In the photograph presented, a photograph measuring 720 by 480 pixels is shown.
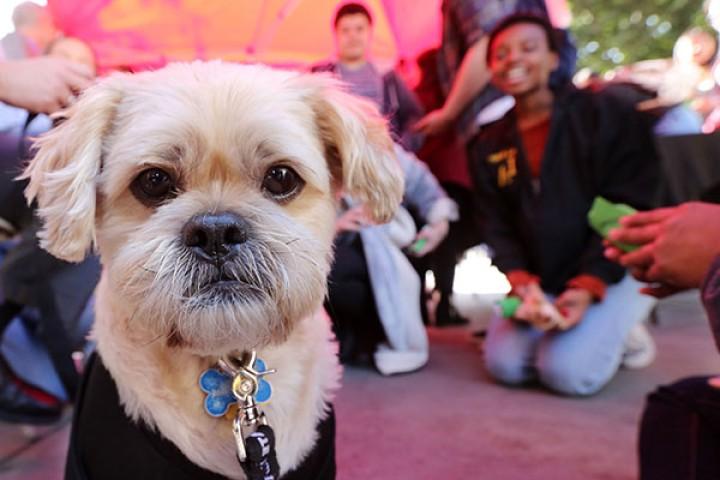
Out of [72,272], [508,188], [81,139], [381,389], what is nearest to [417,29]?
[508,188]

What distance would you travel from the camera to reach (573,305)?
2.25m

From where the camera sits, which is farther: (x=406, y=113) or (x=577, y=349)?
(x=406, y=113)

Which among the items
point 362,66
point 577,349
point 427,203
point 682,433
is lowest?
point 577,349

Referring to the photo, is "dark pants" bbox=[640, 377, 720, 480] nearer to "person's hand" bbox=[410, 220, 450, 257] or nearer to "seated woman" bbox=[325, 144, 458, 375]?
"seated woman" bbox=[325, 144, 458, 375]

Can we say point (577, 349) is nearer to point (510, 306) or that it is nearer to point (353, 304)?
point (510, 306)

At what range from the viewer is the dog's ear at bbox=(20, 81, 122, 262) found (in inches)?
35.9

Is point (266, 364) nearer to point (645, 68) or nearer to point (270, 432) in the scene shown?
point (270, 432)

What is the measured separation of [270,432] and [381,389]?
56.0 inches

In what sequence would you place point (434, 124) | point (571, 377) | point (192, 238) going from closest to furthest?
point (192, 238), point (571, 377), point (434, 124)

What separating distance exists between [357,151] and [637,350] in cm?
194

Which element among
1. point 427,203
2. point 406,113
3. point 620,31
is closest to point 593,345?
point 427,203

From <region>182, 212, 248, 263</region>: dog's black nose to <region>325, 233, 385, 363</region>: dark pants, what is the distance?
5.50 ft

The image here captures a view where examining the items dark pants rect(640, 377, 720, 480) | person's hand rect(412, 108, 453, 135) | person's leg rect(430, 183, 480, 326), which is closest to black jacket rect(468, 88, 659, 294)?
person's hand rect(412, 108, 453, 135)

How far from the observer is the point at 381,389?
2.27 meters
